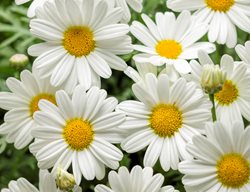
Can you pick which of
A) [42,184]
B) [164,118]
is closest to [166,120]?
[164,118]

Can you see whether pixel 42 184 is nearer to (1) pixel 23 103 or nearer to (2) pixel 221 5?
(1) pixel 23 103

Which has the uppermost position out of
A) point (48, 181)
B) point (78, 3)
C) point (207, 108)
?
point (78, 3)

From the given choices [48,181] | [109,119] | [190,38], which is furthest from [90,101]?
[190,38]

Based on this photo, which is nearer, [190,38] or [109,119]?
[109,119]

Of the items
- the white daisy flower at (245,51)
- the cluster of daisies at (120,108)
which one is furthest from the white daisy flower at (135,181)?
the white daisy flower at (245,51)

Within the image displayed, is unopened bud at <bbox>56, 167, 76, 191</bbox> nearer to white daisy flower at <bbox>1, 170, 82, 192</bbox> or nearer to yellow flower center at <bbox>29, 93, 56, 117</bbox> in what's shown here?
white daisy flower at <bbox>1, 170, 82, 192</bbox>

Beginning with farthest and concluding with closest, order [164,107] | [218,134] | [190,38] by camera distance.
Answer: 1. [190,38]
2. [164,107]
3. [218,134]

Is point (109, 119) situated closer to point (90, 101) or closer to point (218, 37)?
point (90, 101)
